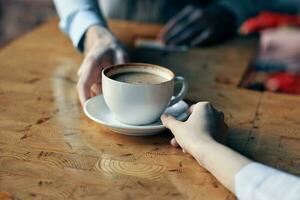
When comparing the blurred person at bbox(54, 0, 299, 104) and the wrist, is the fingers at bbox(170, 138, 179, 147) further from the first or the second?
the wrist

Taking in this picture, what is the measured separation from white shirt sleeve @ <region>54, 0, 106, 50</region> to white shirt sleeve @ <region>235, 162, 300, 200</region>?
0.70 meters

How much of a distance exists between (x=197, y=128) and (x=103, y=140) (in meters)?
0.17

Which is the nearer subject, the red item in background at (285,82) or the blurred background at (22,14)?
the red item in background at (285,82)

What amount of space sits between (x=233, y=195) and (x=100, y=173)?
201mm

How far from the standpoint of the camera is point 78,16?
132 centimetres

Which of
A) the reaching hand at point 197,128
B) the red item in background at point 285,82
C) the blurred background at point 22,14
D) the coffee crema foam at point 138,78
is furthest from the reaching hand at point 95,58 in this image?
the blurred background at point 22,14

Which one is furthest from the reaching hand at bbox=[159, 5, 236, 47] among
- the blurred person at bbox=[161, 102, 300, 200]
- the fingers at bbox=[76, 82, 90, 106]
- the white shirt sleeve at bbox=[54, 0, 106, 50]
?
the blurred person at bbox=[161, 102, 300, 200]

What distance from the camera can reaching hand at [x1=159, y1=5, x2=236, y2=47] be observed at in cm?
154

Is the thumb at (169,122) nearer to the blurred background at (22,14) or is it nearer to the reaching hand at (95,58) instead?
the reaching hand at (95,58)

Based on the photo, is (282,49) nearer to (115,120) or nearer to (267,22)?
(267,22)

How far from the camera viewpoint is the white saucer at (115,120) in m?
0.88

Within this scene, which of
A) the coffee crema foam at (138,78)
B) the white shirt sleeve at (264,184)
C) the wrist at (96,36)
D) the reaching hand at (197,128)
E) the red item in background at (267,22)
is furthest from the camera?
the red item in background at (267,22)

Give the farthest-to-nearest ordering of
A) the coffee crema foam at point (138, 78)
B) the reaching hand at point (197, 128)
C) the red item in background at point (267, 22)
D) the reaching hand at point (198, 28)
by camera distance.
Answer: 1. the red item in background at point (267, 22)
2. the reaching hand at point (198, 28)
3. the coffee crema foam at point (138, 78)
4. the reaching hand at point (197, 128)

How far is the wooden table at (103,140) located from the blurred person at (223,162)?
0.09ft
